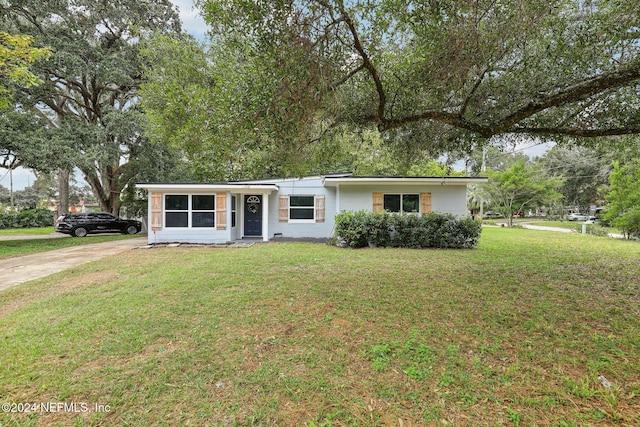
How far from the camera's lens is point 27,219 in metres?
21.8

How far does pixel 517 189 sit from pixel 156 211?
21165 mm

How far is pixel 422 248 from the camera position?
9469 mm

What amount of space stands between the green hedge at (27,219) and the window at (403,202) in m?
26.0

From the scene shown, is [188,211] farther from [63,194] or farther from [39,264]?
[63,194]

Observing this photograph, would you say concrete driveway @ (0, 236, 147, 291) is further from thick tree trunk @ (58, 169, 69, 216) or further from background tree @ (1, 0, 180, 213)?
thick tree trunk @ (58, 169, 69, 216)

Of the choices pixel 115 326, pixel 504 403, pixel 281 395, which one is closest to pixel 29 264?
pixel 115 326

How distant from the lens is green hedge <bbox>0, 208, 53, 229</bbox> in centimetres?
2097

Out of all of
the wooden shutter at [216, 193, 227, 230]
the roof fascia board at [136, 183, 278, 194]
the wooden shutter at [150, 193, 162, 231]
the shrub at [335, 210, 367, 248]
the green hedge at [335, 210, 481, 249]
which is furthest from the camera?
the wooden shutter at [216, 193, 227, 230]

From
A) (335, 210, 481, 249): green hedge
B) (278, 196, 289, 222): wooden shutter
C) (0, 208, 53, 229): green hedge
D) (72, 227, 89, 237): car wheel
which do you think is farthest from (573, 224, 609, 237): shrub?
(0, 208, 53, 229): green hedge

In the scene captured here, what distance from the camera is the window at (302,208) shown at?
12633 mm

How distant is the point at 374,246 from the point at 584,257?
553 cm

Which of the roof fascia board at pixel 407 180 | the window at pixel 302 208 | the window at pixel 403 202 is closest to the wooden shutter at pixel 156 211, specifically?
the window at pixel 302 208

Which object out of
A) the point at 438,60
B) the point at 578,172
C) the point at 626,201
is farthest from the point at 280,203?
the point at 578,172

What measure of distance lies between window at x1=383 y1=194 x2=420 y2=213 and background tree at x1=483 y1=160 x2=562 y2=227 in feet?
37.7
